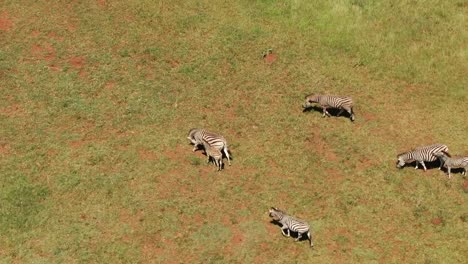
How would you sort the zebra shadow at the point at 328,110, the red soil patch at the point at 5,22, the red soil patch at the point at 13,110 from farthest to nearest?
1. the red soil patch at the point at 5,22
2. the zebra shadow at the point at 328,110
3. the red soil patch at the point at 13,110

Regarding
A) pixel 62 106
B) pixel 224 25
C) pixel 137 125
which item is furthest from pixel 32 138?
pixel 224 25

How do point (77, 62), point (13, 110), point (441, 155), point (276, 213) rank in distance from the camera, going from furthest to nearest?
point (77, 62) < point (13, 110) < point (441, 155) < point (276, 213)

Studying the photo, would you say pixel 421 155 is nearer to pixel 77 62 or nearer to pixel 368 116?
pixel 368 116

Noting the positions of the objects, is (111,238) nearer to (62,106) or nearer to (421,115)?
(62,106)

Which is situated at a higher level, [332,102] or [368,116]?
[368,116]

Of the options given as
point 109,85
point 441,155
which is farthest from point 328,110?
point 109,85

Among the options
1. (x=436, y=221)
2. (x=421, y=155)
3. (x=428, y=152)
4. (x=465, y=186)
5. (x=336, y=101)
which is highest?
(x=336, y=101)

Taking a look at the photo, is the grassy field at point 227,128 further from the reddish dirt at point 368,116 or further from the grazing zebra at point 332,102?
the grazing zebra at point 332,102

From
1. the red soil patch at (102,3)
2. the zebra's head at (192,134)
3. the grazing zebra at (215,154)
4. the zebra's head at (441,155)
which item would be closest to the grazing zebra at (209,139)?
the zebra's head at (192,134)
